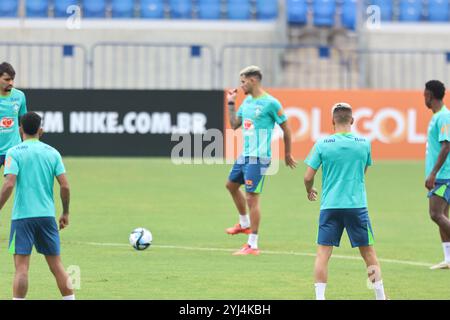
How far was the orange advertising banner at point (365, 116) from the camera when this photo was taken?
27.9 m

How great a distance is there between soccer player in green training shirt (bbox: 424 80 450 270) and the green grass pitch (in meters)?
0.77

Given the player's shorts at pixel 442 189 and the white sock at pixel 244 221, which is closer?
the player's shorts at pixel 442 189

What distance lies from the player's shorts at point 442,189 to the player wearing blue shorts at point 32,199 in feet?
16.8

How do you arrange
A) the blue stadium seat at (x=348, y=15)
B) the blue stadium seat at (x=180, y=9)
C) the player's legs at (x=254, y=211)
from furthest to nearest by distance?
the blue stadium seat at (x=348, y=15) → the blue stadium seat at (x=180, y=9) → the player's legs at (x=254, y=211)

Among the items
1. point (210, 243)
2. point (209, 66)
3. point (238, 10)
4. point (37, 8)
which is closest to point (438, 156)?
point (210, 243)

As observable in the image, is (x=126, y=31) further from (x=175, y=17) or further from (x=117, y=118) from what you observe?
(x=117, y=118)

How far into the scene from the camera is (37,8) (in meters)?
31.0

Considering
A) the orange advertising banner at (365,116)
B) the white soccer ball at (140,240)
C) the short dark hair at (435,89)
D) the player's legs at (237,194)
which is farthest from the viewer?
the orange advertising banner at (365,116)

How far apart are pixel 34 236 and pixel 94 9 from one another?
21395 mm

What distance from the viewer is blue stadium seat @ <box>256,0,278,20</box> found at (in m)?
32.0

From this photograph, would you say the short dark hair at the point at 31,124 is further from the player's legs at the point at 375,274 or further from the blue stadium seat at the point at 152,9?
the blue stadium seat at the point at 152,9

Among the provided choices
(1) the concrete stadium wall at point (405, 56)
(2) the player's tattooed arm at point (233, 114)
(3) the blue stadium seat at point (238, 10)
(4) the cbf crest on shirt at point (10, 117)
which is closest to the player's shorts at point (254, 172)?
(2) the player's tattooed arm at point (233, 114)

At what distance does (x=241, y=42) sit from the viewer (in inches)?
1211

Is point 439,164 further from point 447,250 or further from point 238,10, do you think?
point 238,10
